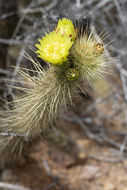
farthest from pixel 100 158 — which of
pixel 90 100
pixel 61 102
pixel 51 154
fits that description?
pixel 61 102

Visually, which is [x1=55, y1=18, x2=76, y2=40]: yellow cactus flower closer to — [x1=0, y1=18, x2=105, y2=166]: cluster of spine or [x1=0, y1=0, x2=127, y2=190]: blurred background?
[x1=0, y1=18, x2=105, y2=166]: cluster of spine

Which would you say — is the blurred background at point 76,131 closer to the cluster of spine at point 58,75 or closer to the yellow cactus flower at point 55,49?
the cluster of spine at point 58,75

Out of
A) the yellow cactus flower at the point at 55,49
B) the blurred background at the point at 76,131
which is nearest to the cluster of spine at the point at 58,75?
the yellow cactus flower at the point at 55,49

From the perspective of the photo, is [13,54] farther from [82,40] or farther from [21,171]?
[82,40]

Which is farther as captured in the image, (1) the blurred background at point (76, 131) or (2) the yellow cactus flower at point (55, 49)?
(1) the blurred background at point (76, 131)

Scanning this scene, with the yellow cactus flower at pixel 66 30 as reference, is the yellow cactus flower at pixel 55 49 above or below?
below

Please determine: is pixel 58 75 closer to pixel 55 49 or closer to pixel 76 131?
pixel 55 49
